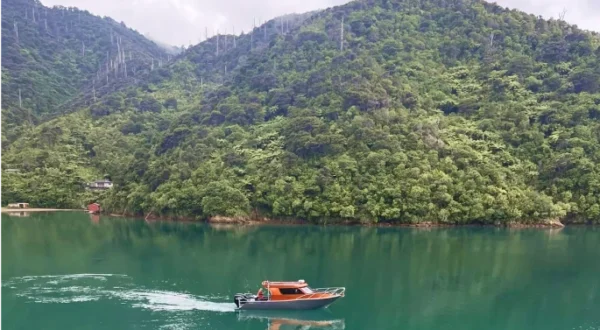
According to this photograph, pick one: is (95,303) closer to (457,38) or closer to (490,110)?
(490,110)

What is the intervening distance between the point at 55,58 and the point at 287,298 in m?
118

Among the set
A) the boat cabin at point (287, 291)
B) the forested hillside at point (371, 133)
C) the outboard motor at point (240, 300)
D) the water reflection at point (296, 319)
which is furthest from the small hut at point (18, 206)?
the boat cabin at point (287, 291)

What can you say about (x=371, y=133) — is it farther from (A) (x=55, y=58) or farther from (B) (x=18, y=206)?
(A) (x=55, y=58)

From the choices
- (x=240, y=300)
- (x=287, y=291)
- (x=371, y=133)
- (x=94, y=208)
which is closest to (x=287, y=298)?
(x=287, y=291)

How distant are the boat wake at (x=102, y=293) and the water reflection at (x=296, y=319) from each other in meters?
1.35

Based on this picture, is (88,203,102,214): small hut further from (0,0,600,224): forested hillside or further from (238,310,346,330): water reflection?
(238,310,346,330): water reflection

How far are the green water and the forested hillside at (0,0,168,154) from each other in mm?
50311

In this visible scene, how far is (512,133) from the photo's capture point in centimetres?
5881

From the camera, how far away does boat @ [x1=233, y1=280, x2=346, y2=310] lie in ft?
71.7

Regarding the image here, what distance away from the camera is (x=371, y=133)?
184 ft

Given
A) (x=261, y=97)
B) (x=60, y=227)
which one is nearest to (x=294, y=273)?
(x=60, y=227)

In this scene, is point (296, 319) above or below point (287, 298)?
below

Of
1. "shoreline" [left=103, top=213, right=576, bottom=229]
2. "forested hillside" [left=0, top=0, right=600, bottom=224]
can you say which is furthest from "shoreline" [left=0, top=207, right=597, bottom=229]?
"forested hillside" [left=0, top=0, right=600, bottom=224]

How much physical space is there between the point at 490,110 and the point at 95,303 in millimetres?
56212
